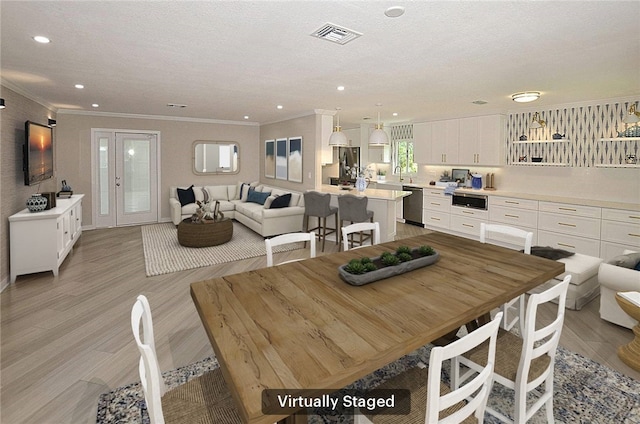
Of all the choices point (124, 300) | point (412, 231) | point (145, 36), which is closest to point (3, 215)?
point (124, 300)

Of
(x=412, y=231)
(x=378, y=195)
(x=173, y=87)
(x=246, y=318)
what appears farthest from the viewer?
(x=412, y=231)

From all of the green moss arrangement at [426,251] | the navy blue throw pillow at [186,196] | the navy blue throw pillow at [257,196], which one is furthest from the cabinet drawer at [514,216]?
the navy blue throw pillow at [186,196]

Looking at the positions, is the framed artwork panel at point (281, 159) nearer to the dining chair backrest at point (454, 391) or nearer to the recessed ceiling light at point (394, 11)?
the recessed ceiling light at point (394, 11)

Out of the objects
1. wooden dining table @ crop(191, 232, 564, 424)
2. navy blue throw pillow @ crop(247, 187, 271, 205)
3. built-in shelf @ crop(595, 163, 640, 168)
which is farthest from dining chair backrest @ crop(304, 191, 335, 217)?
built-in shelf @ crop(595, 163, 640, 168)

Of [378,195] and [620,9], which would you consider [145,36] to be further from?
[378,195]

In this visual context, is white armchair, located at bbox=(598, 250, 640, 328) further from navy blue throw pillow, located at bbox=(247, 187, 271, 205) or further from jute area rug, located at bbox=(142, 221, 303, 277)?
navy blue throw pillow, located at bbox=(247, 187, 271, 205)

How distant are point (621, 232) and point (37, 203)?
310 inches

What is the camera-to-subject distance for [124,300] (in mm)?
3744

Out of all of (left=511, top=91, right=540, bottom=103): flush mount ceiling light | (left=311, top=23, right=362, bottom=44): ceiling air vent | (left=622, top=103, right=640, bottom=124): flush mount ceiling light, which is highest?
(left=511, top=91, right=540, bottom=103): flush mount ceiling light

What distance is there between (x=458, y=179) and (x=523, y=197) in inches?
66.6

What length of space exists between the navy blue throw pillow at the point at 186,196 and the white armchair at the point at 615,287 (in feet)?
24.3

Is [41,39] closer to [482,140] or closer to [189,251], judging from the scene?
[189,251]

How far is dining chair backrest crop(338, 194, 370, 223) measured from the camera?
521 centimetres

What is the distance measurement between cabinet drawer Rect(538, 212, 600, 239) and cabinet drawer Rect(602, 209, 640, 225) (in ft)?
0.48
